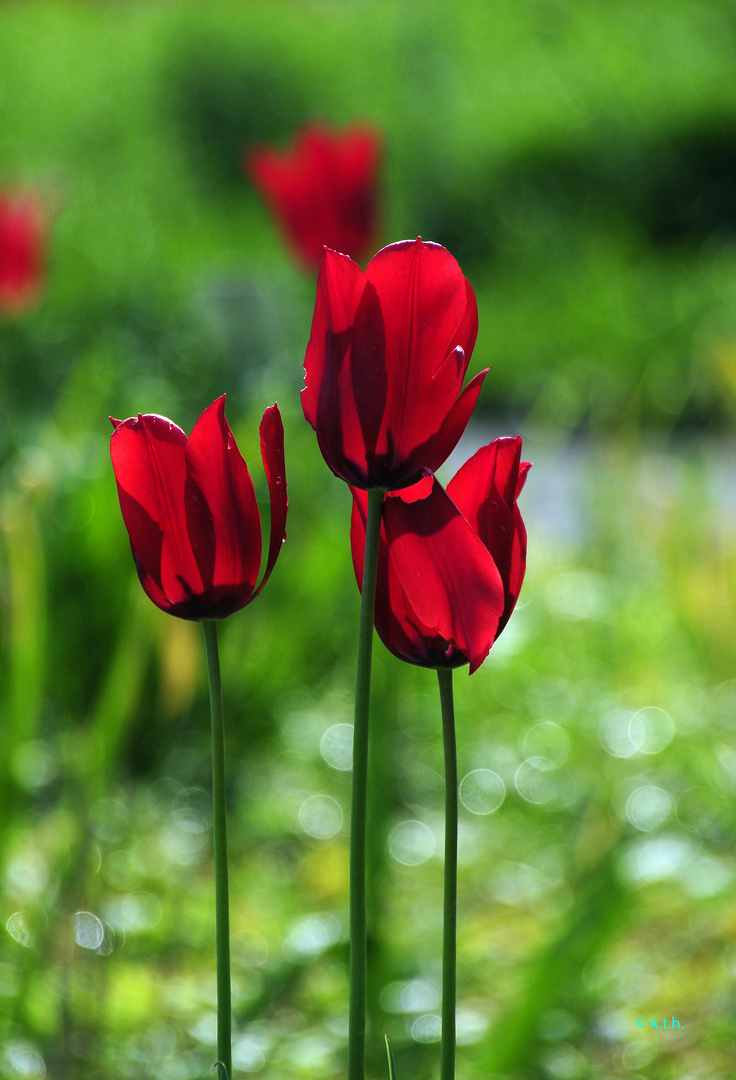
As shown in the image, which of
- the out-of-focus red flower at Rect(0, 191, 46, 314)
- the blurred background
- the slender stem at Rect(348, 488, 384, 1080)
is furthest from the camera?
the out-of-focus red flower at Rect(0, 191, 46, 314)

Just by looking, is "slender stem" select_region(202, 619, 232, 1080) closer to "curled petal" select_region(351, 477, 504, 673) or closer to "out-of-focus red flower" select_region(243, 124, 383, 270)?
"curled petal" select_region(351, 477, 504, 673)

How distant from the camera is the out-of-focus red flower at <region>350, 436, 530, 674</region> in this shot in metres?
0.43

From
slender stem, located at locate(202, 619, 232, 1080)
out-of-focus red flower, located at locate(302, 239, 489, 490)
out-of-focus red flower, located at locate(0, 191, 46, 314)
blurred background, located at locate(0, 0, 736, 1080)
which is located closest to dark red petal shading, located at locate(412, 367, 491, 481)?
out-of-focus red flower, located at locate(302, 239, 489, 490)

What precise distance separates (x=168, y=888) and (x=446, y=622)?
1059 millimetres

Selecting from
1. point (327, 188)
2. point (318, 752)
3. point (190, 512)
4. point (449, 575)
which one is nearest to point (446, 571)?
point (449, 575)

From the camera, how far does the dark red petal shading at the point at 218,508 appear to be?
445mm

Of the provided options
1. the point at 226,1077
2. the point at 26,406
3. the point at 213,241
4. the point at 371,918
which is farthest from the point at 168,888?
the point at 213,241

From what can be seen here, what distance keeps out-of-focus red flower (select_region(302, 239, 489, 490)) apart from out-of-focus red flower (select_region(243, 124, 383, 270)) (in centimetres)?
103

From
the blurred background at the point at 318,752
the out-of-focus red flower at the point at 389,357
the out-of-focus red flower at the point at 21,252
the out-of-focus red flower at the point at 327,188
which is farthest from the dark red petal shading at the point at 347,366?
the out-of-focus red flower at the point at 21,252

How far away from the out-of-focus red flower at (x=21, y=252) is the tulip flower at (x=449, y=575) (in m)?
1.39

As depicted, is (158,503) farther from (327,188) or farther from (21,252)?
(21,252)

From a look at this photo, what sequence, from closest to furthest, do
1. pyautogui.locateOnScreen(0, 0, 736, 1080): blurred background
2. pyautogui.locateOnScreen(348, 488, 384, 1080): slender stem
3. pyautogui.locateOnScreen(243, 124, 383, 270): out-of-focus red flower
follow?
pyautogui.locateOnScreen(348, 488, 384, 1080): slender stem < pyautogui.locateOnScreen(0, 0, 736, 1080): blurred background < pyautogui.locateOnScreen(243, 124, 383, 270): out-of-focus red flower

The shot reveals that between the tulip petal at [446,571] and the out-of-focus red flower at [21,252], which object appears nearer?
the tulip petal at [446,571]

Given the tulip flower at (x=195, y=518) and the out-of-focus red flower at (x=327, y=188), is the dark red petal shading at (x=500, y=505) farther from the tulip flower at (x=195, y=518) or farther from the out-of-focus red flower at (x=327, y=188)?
the out-of-focus red flower at (x=327, y=188)
